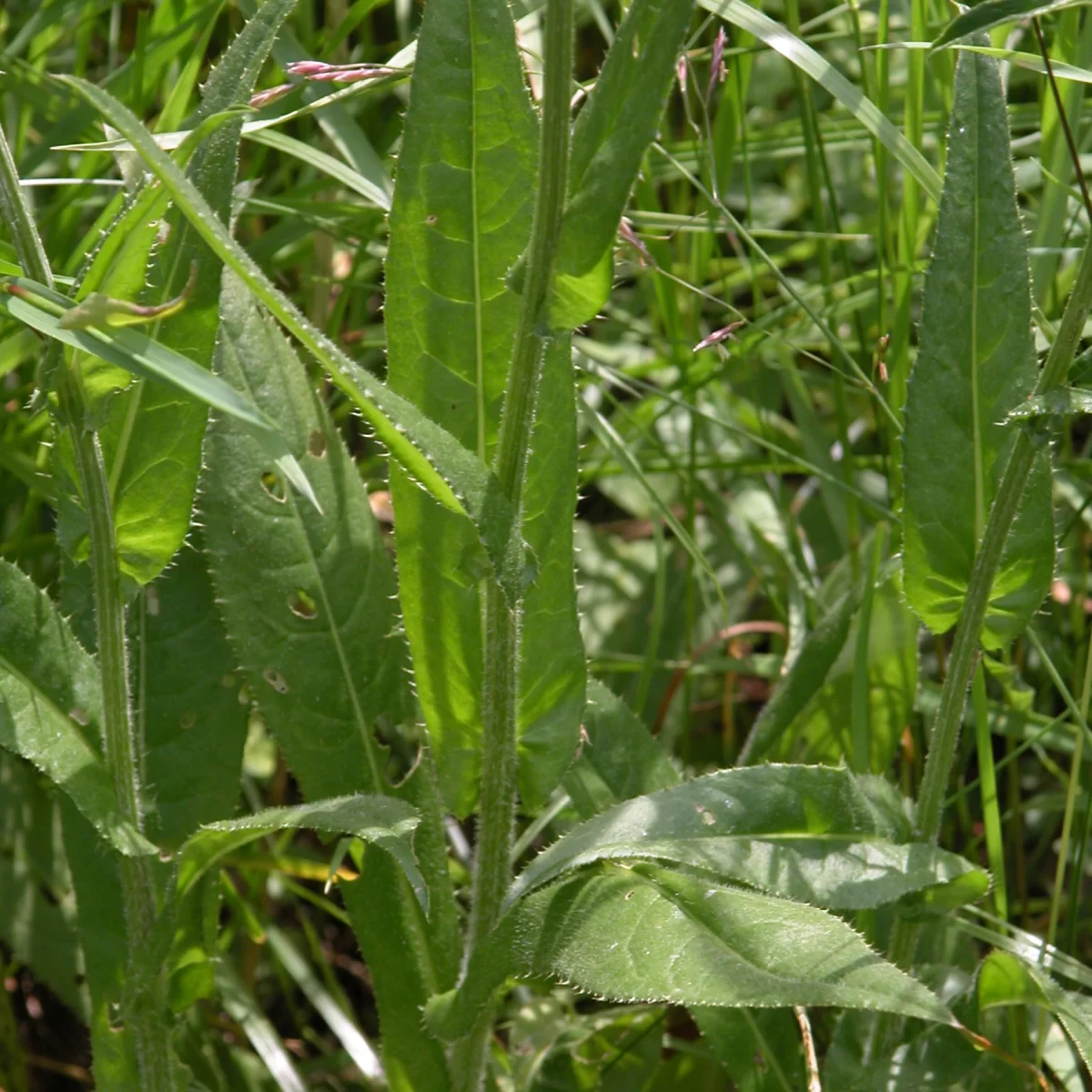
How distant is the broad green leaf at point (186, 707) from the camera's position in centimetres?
144

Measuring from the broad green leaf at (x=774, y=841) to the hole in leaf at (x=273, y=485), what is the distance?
1.68 feet

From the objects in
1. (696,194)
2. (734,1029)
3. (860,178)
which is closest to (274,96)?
(734,1029)

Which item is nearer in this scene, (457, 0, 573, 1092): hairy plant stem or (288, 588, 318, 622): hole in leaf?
(457, 0, 573, 1092): hairy plant stem

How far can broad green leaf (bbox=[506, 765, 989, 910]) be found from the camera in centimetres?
120

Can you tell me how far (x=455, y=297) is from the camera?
4.18 ft

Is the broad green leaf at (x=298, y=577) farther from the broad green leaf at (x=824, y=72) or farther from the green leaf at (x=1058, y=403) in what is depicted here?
→ the green leaf at (x=1058, y=403)

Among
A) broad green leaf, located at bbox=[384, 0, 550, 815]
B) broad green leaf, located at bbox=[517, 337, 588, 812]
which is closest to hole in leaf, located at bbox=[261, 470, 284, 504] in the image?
broad green leaf, located at bbox=[384, 0, 550, 815]

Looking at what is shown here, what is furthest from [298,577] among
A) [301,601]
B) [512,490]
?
[512,490]

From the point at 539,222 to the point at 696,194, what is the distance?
1330mm

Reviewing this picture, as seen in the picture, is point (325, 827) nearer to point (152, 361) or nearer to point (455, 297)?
point (152, 361)

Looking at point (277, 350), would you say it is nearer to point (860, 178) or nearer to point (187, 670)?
point (187, 670)

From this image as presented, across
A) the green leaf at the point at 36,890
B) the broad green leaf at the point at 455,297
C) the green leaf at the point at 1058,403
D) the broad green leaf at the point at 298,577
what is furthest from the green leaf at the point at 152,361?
the green leaf at the point at 36,890

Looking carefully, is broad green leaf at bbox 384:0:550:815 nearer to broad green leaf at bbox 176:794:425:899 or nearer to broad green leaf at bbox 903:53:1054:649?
broad green leaf at bbox 176:794:425:899

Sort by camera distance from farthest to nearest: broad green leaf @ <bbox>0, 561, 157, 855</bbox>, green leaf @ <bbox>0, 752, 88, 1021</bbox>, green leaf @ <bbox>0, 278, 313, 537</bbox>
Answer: green leaf @ <bbox>0, 752, 88, 1021</bbox> → broad green leaf @ <bbox>0, 561, 157, 855</bbox> → green leaf @ <bbox>0, 278, 313, 537</bbox>
